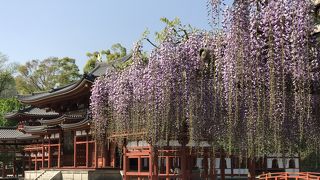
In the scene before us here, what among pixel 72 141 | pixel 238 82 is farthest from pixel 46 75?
pixel 238 82

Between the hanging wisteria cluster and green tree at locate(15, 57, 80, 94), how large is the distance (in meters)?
49.6

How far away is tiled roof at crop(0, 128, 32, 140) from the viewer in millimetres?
36969

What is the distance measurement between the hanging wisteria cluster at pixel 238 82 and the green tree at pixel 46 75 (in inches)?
1952

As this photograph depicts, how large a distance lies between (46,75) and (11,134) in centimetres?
2952

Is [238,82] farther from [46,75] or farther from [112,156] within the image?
[46,75]

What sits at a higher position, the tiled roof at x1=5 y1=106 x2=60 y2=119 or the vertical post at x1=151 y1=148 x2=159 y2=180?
the tiled roof at x1=5 y1=106 x2=60 y2=119

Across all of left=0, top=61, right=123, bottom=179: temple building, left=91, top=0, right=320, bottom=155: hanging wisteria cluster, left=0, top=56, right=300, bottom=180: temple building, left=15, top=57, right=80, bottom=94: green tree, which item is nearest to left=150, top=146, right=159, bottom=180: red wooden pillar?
left=0, top=56, right=300, bottom=180: temple building

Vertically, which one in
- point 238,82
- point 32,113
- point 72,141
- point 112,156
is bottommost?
point 112,156

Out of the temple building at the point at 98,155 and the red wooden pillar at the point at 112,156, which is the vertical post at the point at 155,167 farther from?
the red wooden pillar at the point at 112,156

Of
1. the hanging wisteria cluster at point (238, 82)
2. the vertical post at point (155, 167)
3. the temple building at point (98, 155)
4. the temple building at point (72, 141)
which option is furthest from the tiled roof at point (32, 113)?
the hanging wisteria cluster at point (238, 82)

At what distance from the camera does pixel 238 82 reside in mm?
11430

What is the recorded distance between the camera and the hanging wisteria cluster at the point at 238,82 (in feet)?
35.1

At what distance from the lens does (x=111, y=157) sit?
2412 centimetres

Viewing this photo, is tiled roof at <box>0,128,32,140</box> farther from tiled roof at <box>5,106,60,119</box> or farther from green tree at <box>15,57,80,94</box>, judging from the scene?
green tree at <box>15,57,80,94</box>
